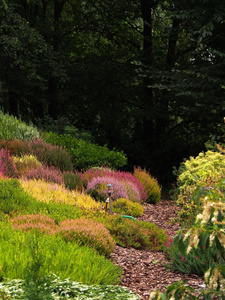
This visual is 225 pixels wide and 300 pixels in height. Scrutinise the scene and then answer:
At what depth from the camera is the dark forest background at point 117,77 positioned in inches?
522

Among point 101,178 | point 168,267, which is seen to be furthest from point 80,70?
point 168,267

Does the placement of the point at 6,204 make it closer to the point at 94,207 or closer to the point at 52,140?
the point at 94,207

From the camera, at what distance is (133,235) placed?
6.19 meters

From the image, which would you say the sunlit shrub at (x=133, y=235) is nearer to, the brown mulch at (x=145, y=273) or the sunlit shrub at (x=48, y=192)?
the brown mulch at (x=145, y=273)

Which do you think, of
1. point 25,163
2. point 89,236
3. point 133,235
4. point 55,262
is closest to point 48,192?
point 25,163

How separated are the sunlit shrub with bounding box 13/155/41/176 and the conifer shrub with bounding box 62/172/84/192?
2.39ft

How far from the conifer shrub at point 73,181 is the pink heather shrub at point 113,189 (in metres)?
0.22

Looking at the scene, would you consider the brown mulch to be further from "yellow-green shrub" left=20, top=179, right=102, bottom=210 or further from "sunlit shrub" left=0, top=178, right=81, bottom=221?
"yellow-green shrub" left=20, top=179, right=102, bottom=210

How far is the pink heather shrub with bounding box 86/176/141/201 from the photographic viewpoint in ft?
28.1

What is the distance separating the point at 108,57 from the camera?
1569cm

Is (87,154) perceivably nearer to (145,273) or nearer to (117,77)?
(117,77)

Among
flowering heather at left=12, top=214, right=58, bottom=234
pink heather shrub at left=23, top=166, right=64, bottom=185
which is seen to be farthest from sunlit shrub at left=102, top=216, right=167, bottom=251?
pink heather shrub at left=23, top=166, right=64, bottom=185

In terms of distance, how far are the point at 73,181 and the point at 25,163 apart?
4.14ft

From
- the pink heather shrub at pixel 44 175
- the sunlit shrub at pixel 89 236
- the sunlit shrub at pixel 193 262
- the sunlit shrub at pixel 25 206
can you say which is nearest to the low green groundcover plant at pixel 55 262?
the sunlit shrub at pixel 89 236
